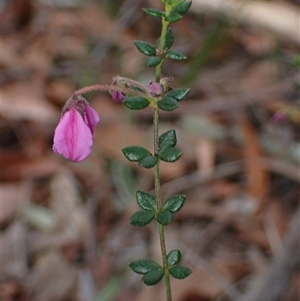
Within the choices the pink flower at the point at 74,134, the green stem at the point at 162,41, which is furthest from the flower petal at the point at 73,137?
the green stem at the point at 162,41

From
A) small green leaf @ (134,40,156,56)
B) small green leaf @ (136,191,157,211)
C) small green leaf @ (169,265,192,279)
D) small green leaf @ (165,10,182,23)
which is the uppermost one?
small green leaf @ (165,10,182,23)

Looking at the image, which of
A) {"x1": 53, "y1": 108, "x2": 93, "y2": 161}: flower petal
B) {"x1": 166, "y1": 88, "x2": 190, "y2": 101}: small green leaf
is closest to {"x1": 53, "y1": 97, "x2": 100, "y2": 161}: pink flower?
{"x1": 53, "y1": 108, "x2": 93, "y2": 161}: flower petal

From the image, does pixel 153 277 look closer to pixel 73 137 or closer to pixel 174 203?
pixel 174 203

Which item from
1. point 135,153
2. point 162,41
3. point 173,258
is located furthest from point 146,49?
point 173,258

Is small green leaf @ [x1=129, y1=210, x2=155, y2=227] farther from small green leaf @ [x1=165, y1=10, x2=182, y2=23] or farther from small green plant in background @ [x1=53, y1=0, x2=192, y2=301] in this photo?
small green leaf @ [x1=165, y1=10, x2=182, y2=23]

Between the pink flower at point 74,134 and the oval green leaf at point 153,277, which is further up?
the pink flower at point 74,134

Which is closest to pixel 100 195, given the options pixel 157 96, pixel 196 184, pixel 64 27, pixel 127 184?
pixel 127 184

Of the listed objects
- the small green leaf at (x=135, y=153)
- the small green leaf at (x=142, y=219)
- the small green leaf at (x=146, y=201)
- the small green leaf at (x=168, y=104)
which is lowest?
the small green leaf at (x=142, y=219)

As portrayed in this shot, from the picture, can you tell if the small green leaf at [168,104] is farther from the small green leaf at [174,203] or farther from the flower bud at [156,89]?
the small green leaf at [174,203]

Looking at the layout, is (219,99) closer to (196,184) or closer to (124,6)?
(196,184)
